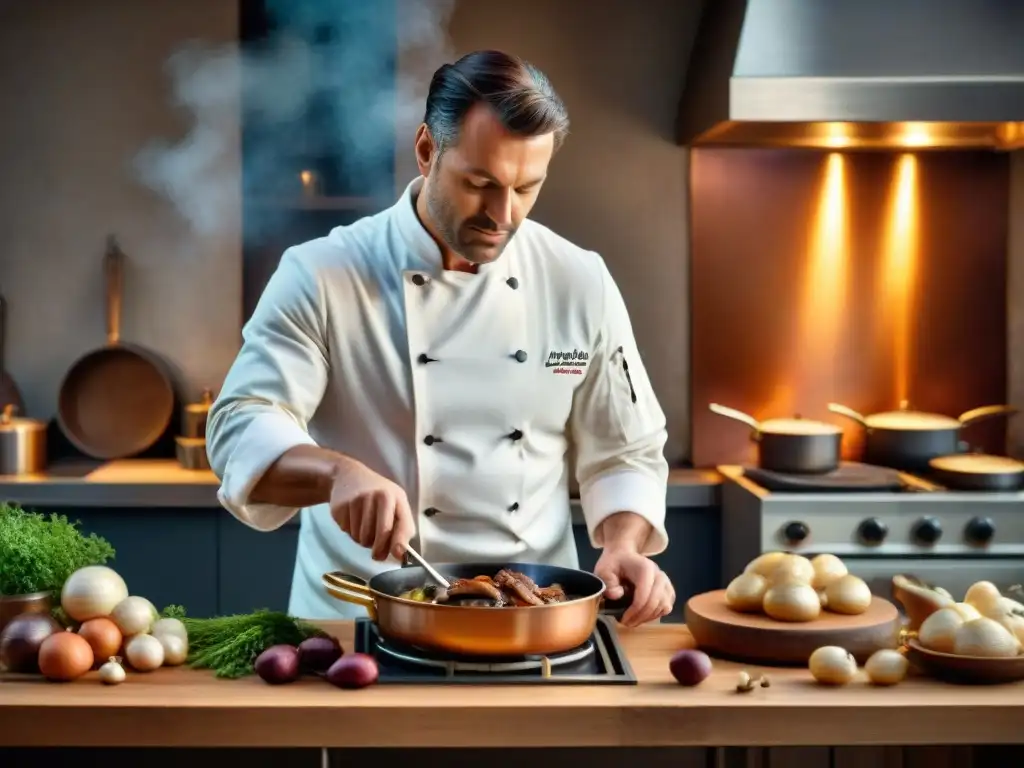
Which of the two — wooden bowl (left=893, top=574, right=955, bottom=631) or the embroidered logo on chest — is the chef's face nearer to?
the embroidered logo on chest

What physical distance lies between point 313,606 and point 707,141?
1998mm

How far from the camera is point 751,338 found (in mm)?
3846

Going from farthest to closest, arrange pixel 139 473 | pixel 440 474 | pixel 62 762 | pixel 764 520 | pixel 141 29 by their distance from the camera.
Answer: pixel 141 29, pixel 139 473, pixel 764 520, pixel 440 474, pixel 62 762

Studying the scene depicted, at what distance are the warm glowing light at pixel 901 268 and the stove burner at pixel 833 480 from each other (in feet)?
1.81

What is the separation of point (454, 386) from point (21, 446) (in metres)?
1.79

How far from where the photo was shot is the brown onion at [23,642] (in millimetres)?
1640

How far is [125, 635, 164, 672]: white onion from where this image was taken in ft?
5.47

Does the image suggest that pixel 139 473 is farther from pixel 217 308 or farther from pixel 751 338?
pixel 751 338

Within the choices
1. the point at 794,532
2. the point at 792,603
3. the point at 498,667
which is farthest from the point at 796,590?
the point at 794,532

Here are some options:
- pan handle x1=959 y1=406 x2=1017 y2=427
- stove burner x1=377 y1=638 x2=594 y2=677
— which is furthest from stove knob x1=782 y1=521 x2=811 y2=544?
stove burner x1=377 y1=638 x2=594 y2=677

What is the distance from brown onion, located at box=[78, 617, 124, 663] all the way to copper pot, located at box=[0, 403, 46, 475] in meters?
1.96

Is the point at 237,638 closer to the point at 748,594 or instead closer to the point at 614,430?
the point at 748,594

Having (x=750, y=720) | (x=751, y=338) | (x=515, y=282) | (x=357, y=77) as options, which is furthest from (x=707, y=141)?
(x=750, y=720)

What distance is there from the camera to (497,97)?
1.88 m
